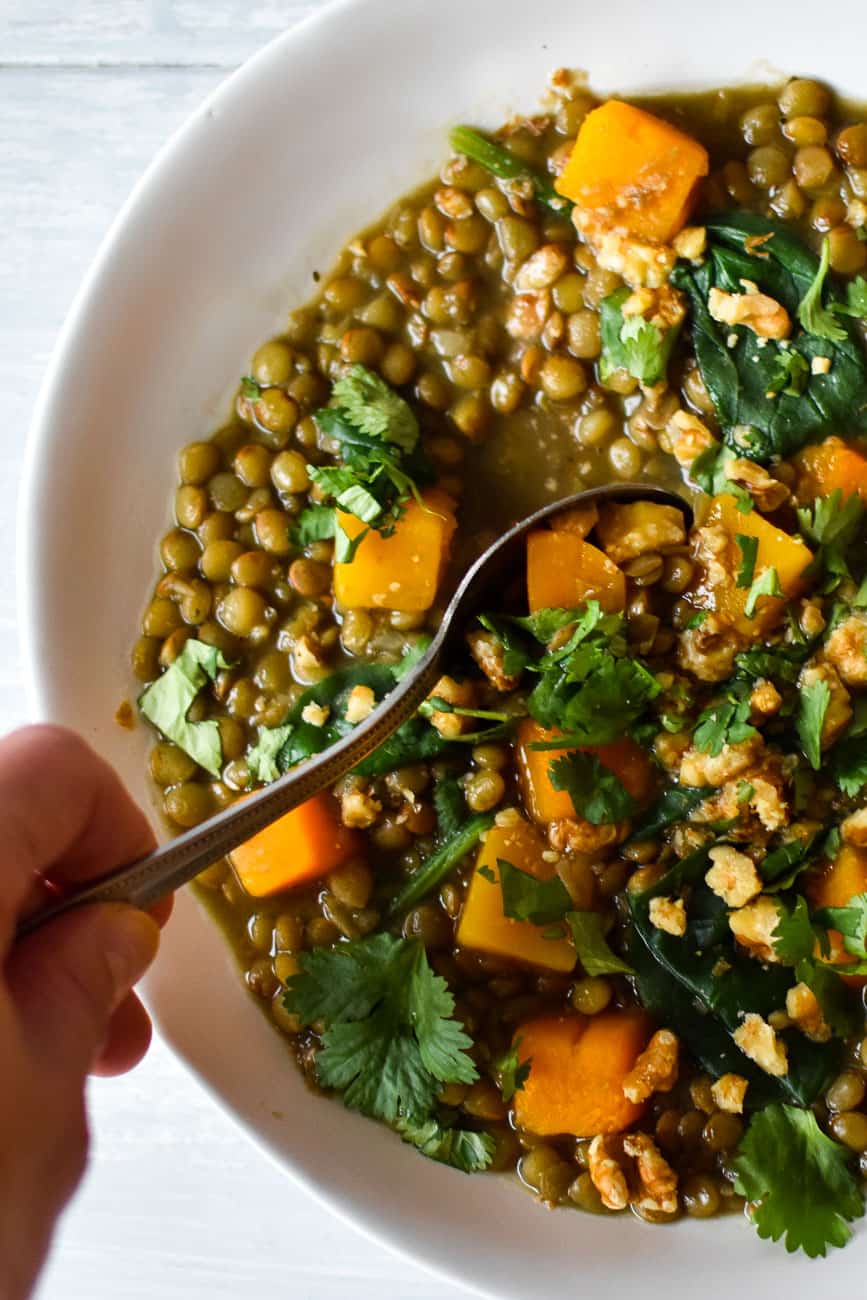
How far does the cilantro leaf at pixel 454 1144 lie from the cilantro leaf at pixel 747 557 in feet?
5.77

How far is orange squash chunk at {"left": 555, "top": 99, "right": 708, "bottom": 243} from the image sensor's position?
138 inches

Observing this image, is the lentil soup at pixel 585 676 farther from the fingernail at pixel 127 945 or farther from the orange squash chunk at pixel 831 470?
the fingernail at pixel 127 945

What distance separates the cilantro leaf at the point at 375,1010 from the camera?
3.43 m

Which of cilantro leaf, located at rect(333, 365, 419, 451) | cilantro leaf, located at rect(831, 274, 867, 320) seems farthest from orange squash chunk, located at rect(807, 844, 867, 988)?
cilantro leaf, located at rect(333, 365, 419, 451)

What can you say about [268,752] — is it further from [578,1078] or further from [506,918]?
[578,1078]

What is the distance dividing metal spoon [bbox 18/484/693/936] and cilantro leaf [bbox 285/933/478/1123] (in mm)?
604

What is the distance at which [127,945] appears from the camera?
241cm

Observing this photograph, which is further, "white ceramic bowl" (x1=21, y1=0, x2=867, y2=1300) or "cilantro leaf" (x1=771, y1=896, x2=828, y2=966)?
"white ceramic bowl" (x1=21, y1=0, x2=867, y2=1300)

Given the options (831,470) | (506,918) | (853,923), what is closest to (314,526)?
(506,918)

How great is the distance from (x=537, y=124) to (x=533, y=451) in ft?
3.22

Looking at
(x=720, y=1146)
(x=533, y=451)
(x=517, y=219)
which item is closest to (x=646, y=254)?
(x=517, y=219)

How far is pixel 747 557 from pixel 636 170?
116 centimetres

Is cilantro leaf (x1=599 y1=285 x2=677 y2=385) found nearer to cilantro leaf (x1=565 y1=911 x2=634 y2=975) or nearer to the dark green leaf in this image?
the dark green leaf

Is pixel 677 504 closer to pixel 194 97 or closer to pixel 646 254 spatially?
pixel 646 254
